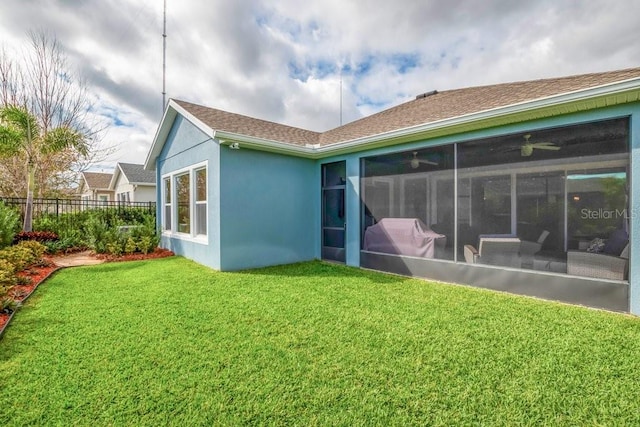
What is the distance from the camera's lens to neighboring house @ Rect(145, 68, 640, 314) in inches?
183

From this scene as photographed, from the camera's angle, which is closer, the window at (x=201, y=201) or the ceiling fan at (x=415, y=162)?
the ceiling fan at (x=415, y=162)

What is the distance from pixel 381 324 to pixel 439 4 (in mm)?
7889

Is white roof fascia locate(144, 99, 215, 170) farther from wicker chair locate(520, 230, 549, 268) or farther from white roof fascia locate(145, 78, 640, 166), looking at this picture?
wicker chair locate(520, 230, 549, 268)

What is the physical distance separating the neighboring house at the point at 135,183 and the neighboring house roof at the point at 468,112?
489 inches

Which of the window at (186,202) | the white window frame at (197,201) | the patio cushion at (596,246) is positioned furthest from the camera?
the window at (186,202)

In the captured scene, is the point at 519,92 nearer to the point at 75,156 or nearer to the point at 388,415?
the point at 388,415

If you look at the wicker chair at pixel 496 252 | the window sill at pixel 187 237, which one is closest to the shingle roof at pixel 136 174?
the window sill at pixel 187 237

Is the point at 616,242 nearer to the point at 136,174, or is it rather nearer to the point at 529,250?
the point at 529,250

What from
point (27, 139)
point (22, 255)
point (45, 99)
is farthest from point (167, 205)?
point (45, 99)

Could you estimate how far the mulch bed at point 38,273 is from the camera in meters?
5.07

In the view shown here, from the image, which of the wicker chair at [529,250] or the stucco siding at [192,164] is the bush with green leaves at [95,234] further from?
the wicker chair at [529,250]

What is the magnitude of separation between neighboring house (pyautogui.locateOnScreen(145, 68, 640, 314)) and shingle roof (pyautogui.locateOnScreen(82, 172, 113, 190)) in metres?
23.5

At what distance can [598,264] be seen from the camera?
477 cm

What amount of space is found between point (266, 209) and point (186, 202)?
3.16m
